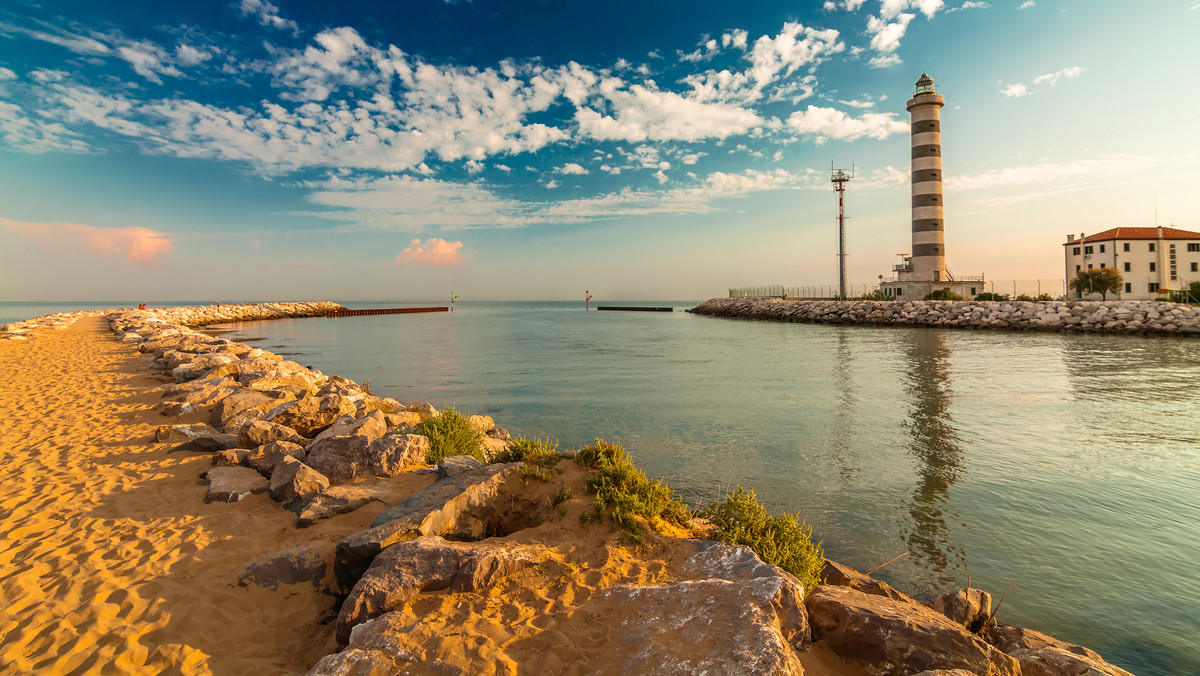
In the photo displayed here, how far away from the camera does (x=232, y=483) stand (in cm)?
700

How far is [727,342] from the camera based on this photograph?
37500 mm

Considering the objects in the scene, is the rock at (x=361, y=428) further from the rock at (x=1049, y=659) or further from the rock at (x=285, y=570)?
the rock at (x=1049, y=659)

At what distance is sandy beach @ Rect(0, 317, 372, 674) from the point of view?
13.0 feet

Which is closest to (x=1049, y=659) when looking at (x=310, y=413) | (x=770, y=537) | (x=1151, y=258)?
(x=770, y=537)

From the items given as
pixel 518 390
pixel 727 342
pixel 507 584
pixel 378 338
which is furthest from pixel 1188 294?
pixel 378 338

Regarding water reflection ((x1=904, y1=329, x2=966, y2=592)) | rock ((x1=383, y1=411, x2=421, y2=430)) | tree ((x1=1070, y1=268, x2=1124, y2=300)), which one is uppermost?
tree ((x1=1070, y1=268, x2=1124, y2=300))

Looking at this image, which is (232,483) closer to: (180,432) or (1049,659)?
(180,432)

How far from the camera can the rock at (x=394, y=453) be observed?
24.4 feet

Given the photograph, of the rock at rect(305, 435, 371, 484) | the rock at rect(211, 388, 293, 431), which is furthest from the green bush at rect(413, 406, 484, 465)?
the rock at rect(211, 388, 293, 431)

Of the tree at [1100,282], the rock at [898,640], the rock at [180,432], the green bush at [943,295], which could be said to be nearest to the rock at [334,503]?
the rock at [180,432]

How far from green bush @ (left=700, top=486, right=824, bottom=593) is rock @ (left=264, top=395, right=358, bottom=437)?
7.50 m

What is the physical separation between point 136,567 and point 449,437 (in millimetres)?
4003

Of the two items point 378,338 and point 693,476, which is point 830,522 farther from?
point 378,338

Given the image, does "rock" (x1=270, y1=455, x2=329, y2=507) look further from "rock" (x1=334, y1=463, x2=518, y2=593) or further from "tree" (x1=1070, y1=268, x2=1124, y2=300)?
"tree" (x1=1070, y1=268, x2=1124, y2=300)
